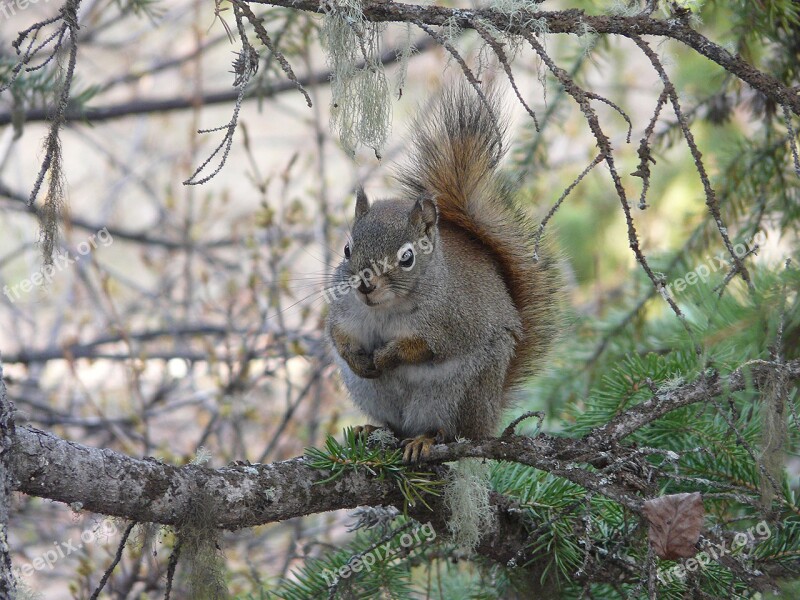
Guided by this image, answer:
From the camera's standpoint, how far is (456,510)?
160 cm

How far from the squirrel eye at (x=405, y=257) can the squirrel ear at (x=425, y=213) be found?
0.27 ft

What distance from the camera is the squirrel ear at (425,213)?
1.96 meters

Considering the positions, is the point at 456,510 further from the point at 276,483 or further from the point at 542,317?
the point at 542,317

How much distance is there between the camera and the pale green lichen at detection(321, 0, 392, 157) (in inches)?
54.4

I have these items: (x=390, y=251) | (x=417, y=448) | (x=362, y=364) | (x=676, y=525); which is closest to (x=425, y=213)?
(x=390, y=251)

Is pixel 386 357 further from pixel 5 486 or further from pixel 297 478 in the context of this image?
pixel 5 486

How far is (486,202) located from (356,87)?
2.48ft

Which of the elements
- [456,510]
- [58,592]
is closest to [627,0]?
[456,510]

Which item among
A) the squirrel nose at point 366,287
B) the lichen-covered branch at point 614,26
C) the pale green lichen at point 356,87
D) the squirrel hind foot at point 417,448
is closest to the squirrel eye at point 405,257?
the squirrel nose at point 366,287

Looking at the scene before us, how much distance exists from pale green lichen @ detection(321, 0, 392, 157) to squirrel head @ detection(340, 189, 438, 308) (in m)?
0.51

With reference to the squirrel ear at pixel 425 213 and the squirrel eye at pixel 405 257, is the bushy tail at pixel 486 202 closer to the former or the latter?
the squirrel ear at pixel 425 213

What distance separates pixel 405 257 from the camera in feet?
6.31

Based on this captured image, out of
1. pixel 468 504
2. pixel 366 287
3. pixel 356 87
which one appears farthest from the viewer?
pixel 366 287

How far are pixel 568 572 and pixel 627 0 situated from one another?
3.38ft
